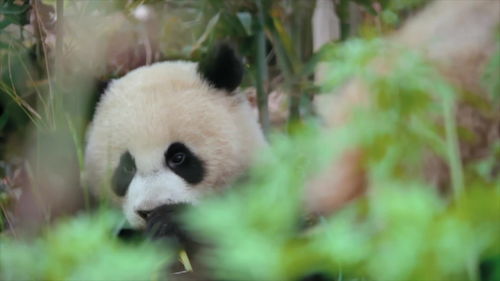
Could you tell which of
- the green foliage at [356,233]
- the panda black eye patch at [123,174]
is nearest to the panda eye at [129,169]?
the panda black eye patch at [123,174]

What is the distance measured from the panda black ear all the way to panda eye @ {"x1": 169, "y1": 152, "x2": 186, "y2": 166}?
220mm

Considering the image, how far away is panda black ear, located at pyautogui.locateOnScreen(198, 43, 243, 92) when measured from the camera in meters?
2.03

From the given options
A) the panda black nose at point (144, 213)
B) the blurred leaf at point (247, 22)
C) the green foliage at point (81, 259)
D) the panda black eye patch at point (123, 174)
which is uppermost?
the blurred leaf at point (247, 22)

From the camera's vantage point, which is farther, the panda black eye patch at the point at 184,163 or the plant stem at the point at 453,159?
the panda black eye patch at the point at 184,163

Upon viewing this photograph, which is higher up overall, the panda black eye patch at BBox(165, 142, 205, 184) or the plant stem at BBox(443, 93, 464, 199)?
the panda black eye patch at BBox(165, 142, 205, 184)

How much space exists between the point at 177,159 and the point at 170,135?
65 millimetres

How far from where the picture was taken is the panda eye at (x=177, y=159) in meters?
1.96

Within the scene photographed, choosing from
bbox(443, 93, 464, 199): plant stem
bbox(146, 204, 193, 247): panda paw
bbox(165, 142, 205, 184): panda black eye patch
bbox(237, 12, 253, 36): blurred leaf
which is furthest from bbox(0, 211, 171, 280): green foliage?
bbox(237, 12, 253, 36): blurred leaf

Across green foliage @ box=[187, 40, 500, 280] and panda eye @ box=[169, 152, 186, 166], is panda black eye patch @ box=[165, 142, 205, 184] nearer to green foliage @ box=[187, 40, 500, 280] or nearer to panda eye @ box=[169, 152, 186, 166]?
panda eye @ box=[169, 152, 186, 166]

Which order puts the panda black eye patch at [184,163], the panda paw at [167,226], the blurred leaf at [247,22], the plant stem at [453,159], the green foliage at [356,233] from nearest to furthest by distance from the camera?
the green foliage at [356,233] → the plant stem at [453,159] → the panda paw at [167,226] → the panda black eye patch at [184,163] → the blurred leaf at [247,22]

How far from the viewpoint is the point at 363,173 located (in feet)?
7.43

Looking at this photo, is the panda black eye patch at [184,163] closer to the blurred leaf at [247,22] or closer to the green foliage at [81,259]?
the blurred leaf at [247,22]

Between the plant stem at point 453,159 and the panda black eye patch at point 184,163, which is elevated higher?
the panda black eye patch at point 184,163

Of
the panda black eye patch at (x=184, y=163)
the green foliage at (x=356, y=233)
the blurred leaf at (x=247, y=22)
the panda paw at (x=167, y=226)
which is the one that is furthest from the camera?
the blurred leaf at (x=247, y=22)
